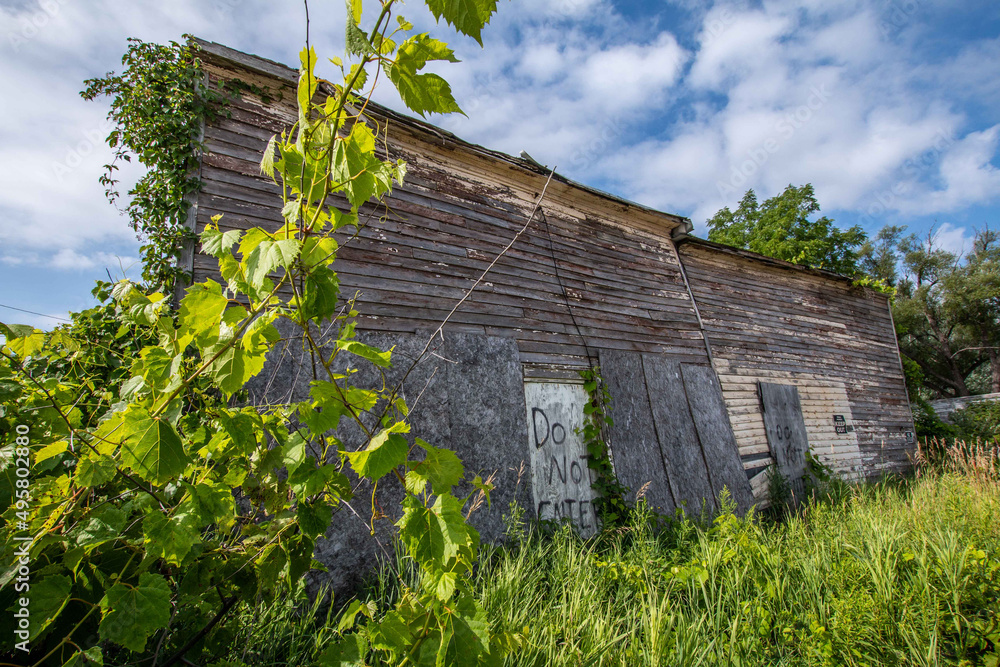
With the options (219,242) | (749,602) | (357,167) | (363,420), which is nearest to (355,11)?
(357,167)

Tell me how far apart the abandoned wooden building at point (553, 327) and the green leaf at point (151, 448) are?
1993mm

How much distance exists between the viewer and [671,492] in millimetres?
5645

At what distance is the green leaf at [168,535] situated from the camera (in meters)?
0.96

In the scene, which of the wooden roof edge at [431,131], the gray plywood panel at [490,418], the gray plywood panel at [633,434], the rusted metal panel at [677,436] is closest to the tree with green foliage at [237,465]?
the gray plywood panel at [490,418]

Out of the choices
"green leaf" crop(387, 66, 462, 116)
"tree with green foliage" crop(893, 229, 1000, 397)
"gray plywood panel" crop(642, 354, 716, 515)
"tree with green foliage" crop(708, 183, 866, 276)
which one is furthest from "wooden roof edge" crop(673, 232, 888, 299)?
"tree with green foliage" crop(893, 229, 1000, 397)

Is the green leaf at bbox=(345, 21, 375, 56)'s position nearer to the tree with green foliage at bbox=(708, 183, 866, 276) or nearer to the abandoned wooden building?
the abandoned wooden building

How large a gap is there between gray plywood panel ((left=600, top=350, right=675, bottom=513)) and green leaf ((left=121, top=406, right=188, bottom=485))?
5.00 m

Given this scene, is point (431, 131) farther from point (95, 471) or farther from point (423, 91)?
point (95, 471)

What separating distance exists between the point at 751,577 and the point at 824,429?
6.39 metres

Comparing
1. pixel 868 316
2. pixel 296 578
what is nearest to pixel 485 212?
pixel 296 578

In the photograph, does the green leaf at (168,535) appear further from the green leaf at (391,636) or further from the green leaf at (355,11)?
the green leaf at (355,11)

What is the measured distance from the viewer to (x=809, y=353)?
356 inches

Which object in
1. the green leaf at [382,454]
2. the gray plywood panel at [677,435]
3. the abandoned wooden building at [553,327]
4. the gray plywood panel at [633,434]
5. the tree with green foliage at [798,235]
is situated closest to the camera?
the green leaf at [382,454]

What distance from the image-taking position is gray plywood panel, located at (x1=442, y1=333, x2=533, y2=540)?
14.3ft
